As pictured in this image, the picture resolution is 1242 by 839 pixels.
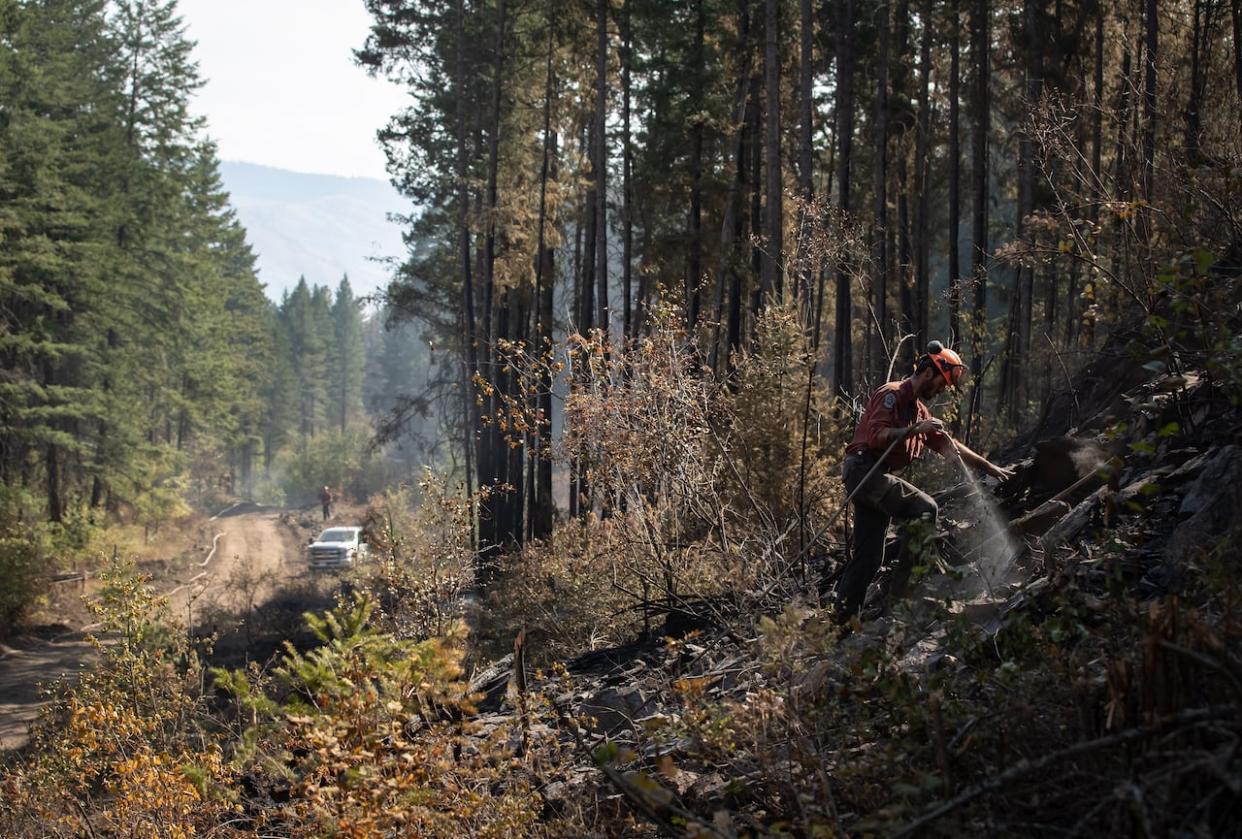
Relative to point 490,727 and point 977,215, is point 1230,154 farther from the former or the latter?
point 977,215

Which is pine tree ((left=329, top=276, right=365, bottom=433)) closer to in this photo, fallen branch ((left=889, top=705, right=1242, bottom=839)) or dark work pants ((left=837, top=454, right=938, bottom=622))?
dark work pants ((left=837, top=454, right=938, bottom=622))

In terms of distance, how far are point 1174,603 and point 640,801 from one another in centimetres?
203

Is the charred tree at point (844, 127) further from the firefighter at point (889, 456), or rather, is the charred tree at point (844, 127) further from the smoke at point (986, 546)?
the firefighter at point (889, 456)

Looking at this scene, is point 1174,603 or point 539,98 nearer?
point 1174,603

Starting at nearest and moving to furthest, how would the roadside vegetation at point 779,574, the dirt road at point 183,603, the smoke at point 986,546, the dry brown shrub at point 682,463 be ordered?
the roadside vegetation at point 779,574 < the smoke at point 986,546 < the dry brown shrub at point 682,463 < the dirt road at point 183,603

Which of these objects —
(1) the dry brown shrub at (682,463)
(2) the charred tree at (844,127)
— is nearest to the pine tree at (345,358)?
(2) the charred tree at (844,127)

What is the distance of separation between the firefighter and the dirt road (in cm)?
708

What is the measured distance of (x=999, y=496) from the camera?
780 centimetres

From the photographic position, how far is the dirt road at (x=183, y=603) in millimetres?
16250

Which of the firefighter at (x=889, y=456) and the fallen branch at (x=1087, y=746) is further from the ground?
the firefighter at (x=889, y=456)

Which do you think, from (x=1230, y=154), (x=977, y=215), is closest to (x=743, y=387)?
(x=1230, y=154)

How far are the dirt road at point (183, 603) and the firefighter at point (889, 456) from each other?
7.08m

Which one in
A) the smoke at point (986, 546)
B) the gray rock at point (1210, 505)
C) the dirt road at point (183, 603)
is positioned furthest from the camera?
the dirt road at point (183, 603)

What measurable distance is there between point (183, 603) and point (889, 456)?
912 inches
